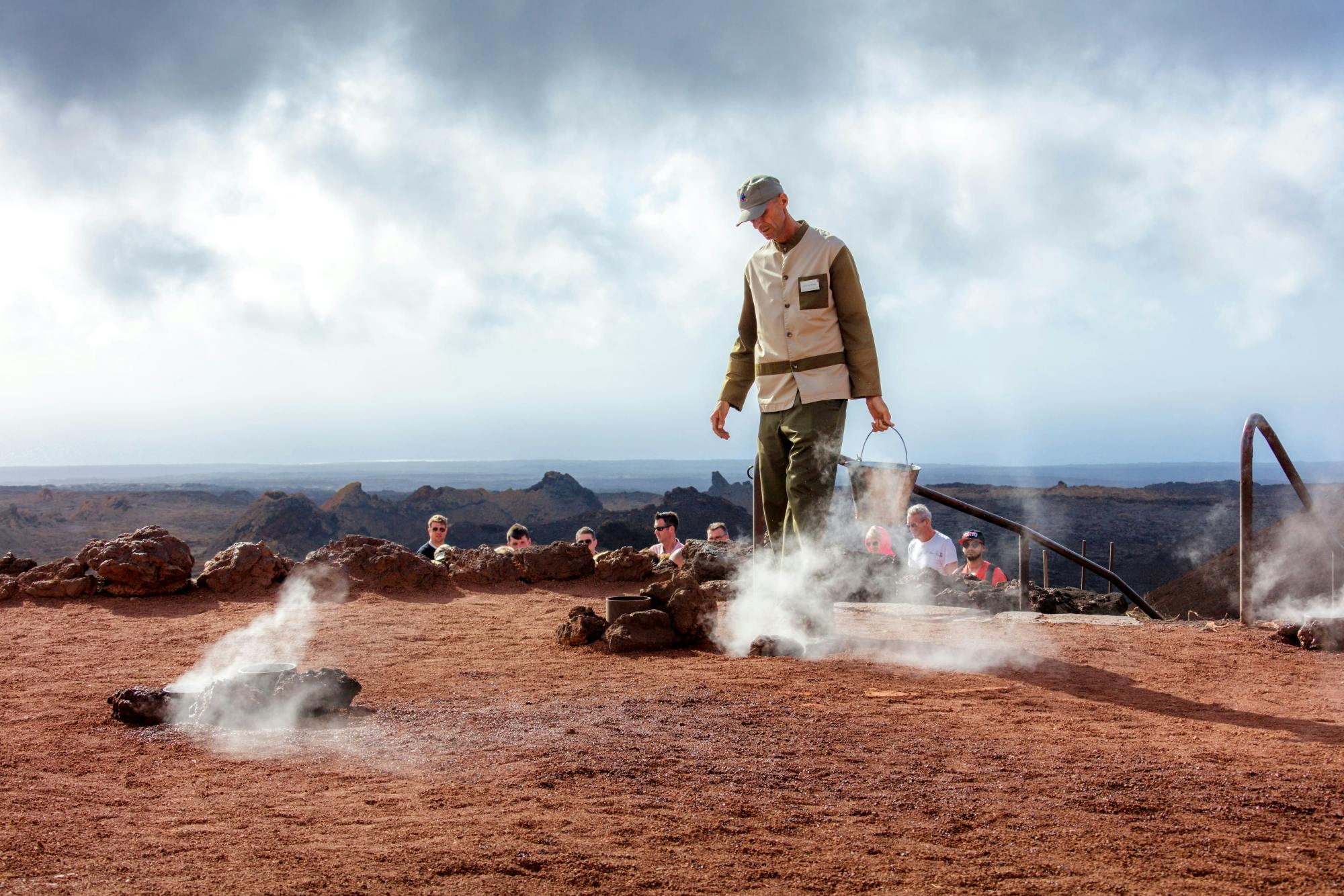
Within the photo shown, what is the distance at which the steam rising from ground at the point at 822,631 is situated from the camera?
18.2 feet

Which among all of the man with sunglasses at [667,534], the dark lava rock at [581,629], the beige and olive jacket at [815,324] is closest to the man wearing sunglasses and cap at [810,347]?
the beige and olive jacket at [815,324]

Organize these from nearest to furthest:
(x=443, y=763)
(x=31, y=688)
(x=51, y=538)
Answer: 1. (x=443, y=763)
2. (x=31, y=688)
3. (x=51, y=538)

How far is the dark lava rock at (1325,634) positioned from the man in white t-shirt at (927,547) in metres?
3.08

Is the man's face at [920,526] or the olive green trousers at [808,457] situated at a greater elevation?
the olive green trousers at [808,457]

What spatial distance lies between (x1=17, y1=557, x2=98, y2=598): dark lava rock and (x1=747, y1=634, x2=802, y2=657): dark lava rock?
5727mm

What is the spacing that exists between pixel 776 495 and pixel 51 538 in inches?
1587

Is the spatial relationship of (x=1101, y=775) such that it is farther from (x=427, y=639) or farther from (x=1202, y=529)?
(x=1202, y=529)

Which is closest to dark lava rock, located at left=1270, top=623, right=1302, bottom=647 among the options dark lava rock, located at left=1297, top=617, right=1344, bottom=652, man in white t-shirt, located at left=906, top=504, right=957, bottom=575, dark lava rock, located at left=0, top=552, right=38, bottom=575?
dark lava rock, located at left=1297, top=617, right=1344, bottom=652

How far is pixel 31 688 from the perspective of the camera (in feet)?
17.1

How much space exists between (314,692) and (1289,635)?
18.0ft

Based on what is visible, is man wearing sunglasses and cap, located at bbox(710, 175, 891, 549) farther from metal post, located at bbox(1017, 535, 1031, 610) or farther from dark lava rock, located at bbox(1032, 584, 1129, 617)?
dark lava rock, located at bbox(1032, 584, 1129, 617)

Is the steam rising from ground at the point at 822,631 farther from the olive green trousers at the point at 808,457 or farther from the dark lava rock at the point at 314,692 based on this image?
the dark lava rock at the point at 314,692

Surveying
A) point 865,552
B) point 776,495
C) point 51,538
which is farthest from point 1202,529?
point 51,538

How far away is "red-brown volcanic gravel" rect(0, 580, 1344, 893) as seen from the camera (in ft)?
8.49
